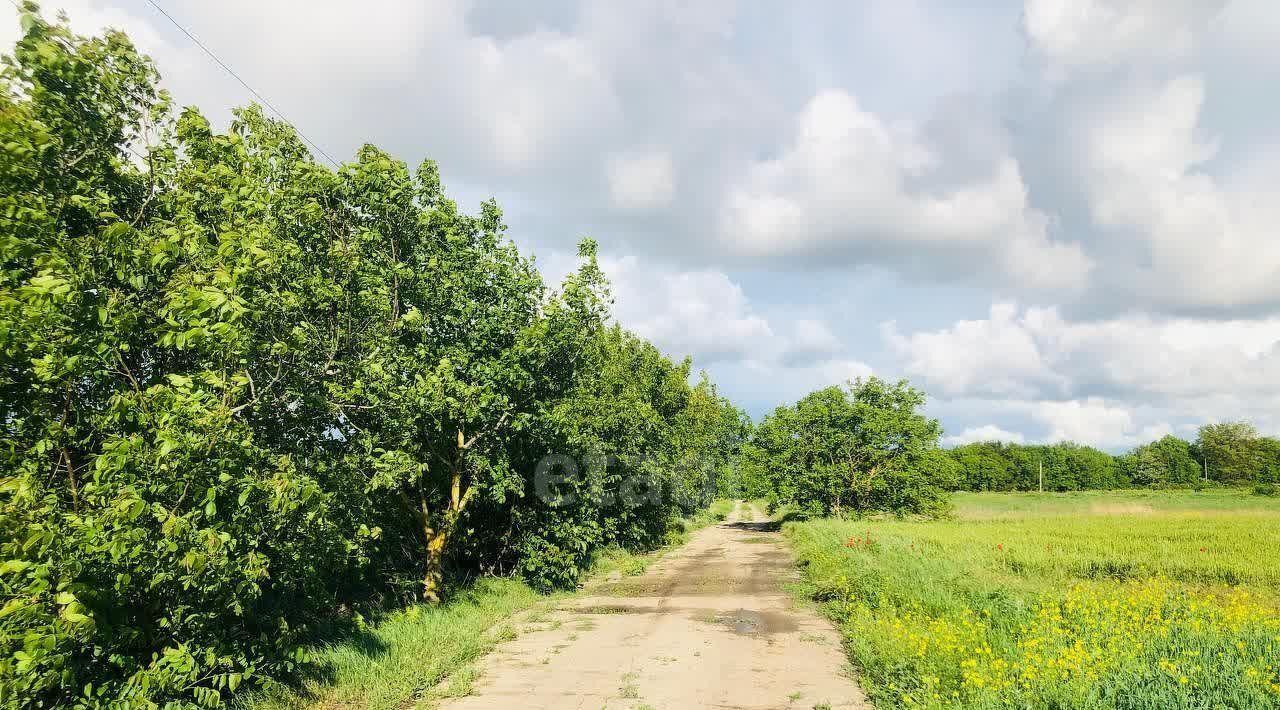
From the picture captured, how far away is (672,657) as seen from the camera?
10.7 metres

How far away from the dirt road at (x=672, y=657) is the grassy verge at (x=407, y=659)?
0.47 m

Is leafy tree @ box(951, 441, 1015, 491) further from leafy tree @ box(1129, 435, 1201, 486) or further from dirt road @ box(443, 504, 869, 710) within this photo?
dirt road @ box(443, 504, 869, 710)

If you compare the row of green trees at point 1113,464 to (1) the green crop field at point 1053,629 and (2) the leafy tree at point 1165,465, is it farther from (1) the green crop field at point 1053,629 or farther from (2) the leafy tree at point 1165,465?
(1) the green crop field at point 1053,629

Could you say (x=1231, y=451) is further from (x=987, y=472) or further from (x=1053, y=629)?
(x=1053, y=629)

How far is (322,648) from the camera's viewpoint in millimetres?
9570

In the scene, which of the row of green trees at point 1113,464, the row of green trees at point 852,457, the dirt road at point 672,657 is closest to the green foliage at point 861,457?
the row of green trees at point 852,457

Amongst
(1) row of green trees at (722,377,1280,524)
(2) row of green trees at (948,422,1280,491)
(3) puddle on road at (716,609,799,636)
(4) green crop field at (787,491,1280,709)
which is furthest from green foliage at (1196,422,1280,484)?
(3) puddle on road at (716,609,799,636)

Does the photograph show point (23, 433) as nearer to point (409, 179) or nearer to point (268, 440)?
point (268, 440)

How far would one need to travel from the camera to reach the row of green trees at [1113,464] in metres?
114

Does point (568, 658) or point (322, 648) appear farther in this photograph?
point (568, 658)

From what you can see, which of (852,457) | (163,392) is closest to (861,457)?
(852,457)

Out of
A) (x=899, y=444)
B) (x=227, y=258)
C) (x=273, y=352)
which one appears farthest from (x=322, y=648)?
(x=899, y=444)

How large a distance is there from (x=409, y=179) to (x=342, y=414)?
596cm

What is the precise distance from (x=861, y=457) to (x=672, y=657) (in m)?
35.6
